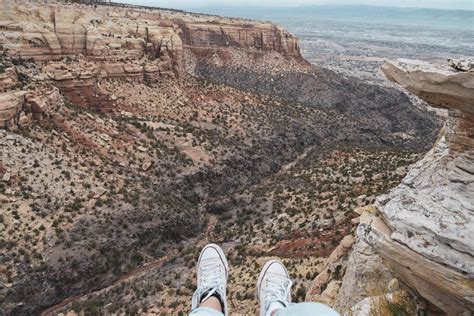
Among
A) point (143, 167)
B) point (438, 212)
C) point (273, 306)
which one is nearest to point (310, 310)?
point (273, 306)

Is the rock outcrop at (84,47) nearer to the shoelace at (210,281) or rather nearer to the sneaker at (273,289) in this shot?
the shoelace at (210,281)

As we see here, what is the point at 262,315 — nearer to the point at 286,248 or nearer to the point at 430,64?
the point at 430,64

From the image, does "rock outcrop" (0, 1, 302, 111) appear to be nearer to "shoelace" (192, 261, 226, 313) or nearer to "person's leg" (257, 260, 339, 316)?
"shoelace" (192, 261, 226, 313)

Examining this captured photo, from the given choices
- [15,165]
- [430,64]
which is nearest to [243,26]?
[15,165]

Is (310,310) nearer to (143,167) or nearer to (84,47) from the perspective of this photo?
(143,167)

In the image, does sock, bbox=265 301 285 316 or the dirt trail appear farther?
the dirt trail

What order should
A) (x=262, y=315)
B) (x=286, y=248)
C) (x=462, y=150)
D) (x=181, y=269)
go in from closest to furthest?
(x=262, y=315)
(x=462, y=150)
(x=286, y=248)
(x=181, y=269)

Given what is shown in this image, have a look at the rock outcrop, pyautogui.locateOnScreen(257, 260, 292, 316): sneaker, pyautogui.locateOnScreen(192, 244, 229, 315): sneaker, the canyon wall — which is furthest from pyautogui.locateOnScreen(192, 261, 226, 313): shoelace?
the rock outcrop
